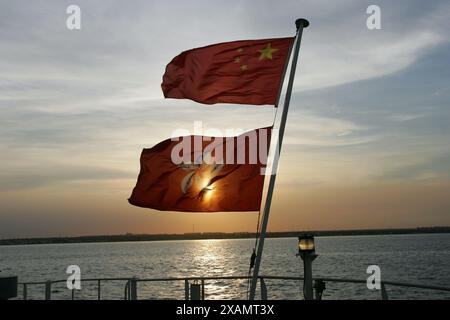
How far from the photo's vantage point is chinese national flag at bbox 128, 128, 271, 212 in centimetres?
1059

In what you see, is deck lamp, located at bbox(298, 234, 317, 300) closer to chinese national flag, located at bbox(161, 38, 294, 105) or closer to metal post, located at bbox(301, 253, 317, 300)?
metal post, located at bbox(301, 253, 317, 300)

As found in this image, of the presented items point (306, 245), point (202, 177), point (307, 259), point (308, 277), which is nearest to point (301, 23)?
point (202, 177)

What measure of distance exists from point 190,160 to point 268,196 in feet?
6.81

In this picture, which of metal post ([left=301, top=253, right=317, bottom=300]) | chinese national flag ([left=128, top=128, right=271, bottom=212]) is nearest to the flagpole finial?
chinese national flag ([left=128, top=128, right=271, bottom=212])

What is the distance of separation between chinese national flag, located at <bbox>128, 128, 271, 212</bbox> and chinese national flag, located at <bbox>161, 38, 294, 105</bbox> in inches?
32.2

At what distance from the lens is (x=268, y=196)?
31.5ft

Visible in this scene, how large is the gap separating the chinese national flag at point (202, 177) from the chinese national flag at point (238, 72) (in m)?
0.82

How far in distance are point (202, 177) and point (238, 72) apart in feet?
7.21

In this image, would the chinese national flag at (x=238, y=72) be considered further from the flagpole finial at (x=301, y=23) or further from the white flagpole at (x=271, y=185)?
the white flagpole at (x=271, y=185)
